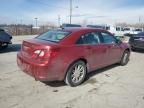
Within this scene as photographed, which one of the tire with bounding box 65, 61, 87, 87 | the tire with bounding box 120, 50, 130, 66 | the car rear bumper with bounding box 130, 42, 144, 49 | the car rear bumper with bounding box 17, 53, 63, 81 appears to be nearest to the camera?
the car rear bumper with bounding box 17, 53, 63, 81

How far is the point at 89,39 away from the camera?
216 inches

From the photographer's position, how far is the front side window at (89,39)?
17.1ft

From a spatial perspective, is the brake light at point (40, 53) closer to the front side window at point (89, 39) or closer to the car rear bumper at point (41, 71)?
the car rear bumper at point (41, 71)

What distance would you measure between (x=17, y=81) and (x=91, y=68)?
218 centimetres

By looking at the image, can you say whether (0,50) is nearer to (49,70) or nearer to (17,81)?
(17,81)

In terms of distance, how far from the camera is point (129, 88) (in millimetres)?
→ 5121

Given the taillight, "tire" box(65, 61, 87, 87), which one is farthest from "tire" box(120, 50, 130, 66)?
the taillight

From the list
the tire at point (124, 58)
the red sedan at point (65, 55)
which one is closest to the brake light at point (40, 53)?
the red sedan at point (65, 55)

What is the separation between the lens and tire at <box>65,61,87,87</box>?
4926 mm

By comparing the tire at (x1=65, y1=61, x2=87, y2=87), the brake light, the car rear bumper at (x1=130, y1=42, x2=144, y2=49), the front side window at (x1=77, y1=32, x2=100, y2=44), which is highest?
the front side window at (x1=77, y1=32, x2=100, y2=44)

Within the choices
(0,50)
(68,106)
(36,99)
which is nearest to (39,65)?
(36,99)

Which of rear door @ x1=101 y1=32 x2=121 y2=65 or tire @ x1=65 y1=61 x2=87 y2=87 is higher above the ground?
rear door @ x1=101 y1=32 x2=121 y2=65

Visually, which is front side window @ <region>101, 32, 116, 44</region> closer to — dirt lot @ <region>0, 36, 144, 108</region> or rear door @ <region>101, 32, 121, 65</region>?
rear door @ <region>101, 32, 121, 65</region>

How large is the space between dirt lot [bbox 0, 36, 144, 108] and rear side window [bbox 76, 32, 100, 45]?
115 centimetres
